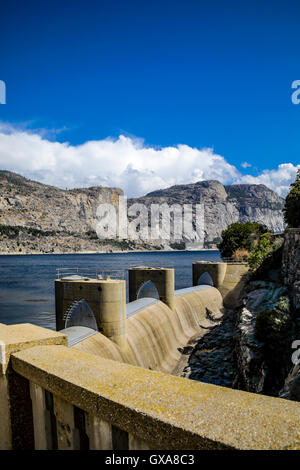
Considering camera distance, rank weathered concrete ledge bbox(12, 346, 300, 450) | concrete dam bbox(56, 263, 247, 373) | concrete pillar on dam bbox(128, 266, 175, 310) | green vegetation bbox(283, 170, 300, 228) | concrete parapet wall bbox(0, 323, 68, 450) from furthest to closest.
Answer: green vegetation bbox(283, 170, 300, 228)
concrete pillar on dam bbox(128, 266, 175, 310)
concrete dam bbox(56, 263, 247, 373)
concrete parapet wall bbox(0, 323, 68, 450)
weathered concrete ledge bbox(12, 346, 300, 450)

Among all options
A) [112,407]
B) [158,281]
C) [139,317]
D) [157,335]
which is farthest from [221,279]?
[112,407]

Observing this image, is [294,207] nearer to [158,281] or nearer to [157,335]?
[158,281]

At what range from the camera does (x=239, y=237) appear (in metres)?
69.0

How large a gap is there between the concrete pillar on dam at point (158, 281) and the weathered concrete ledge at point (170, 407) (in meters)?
29.7

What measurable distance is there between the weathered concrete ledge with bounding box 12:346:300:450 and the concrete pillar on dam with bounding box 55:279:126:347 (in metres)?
17.0

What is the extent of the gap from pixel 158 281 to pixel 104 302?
13.4 metres

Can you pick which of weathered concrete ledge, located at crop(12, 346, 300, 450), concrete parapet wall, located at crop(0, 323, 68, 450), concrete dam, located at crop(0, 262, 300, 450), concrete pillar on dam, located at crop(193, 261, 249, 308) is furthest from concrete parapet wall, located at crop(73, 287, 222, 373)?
weathered concrete ledge, located at crop(12, 346, 300, 450)

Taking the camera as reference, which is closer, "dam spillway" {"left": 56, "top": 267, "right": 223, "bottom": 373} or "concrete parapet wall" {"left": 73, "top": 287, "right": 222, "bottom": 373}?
"concrete parapet wall" {"left": 73, "top": 287, "right": 222, "bottom": 373}

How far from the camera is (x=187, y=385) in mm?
3197

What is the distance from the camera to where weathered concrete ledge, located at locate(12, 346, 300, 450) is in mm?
2367

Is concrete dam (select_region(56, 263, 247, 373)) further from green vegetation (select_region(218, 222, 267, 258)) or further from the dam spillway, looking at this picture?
green vegetation (select_region(218, 222, 267, 258))
